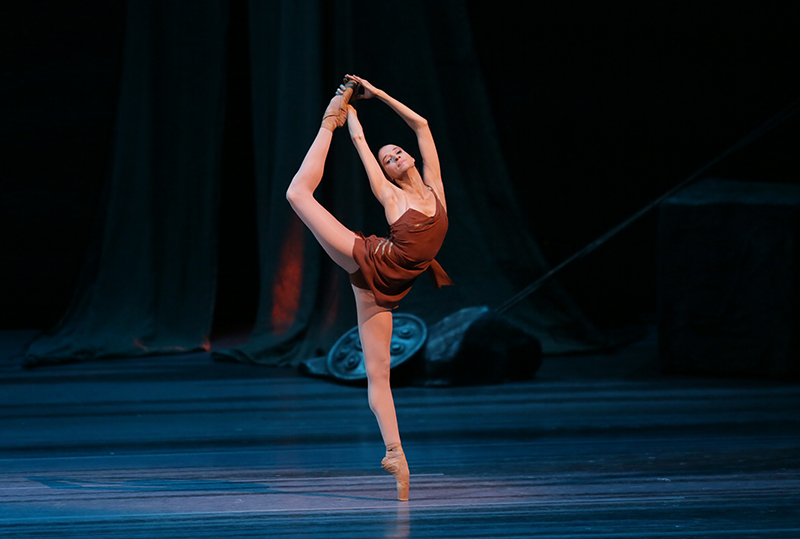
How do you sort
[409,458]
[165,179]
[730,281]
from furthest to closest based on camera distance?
[165,179]
[730,281]
[409,458]

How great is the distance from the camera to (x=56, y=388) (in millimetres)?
4598

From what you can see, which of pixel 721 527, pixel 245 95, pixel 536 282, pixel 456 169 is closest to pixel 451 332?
pixel 536 282

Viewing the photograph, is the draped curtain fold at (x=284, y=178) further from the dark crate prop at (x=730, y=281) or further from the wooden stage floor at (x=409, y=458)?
the dark crate prop at (x=730, y=281)

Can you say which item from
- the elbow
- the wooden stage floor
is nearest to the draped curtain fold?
the wooden stage floor

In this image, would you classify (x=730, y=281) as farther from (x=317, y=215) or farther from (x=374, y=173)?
(x=317, y=215)

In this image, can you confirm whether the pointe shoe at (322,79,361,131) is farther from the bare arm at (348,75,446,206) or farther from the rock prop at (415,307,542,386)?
the rock prop at (415,307,542,386)

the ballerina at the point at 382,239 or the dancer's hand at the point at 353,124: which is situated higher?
the dancer's hand at the point at 353,124

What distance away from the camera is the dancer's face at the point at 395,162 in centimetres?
270

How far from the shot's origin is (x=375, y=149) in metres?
5.57

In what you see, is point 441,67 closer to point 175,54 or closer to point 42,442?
point 175,54

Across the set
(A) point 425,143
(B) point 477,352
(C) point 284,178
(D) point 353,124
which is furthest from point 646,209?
(D) point 353,124

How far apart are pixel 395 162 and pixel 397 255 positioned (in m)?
0.30

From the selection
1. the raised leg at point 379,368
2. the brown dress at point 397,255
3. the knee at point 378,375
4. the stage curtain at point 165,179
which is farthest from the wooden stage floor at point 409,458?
the stage curtain at point 165,179

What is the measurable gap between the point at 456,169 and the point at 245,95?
72.0 inches
